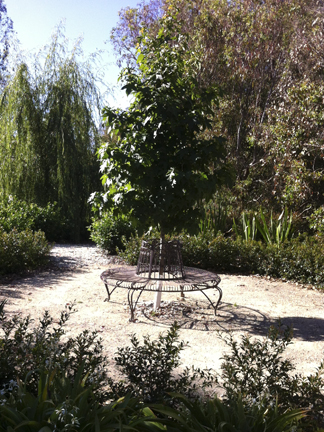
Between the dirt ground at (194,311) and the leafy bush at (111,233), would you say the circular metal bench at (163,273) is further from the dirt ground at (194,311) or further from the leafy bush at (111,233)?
the leafy bush at (111,233)

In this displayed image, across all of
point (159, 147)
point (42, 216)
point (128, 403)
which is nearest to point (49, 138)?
point (42, 216)

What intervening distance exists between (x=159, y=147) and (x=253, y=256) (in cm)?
411

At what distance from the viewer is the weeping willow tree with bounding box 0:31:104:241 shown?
41.8 ft

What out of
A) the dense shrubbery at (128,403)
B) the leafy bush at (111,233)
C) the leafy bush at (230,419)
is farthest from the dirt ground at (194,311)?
the leafy bush at (111,233)

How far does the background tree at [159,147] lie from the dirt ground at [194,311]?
1.23 meters

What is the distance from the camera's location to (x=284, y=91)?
12.1 metres

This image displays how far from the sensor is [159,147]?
196 inches

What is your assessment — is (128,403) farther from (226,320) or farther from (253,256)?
(253,256)

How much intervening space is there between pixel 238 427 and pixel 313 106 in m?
9.41

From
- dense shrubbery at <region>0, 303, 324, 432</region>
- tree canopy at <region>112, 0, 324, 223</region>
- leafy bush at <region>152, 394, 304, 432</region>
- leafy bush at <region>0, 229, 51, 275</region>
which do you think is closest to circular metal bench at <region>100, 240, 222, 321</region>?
dense shrubbery at <region>0, 303, 324, 432</region>

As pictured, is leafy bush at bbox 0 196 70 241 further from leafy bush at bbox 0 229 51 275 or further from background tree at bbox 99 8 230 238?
background tree at bbox 99 8 230 238

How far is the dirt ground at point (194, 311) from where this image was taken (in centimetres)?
433

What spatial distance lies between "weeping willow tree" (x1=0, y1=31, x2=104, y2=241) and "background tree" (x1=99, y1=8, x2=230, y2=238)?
8.00 metres

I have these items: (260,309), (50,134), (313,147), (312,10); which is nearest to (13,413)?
(260,309)
